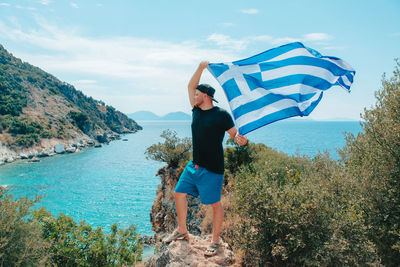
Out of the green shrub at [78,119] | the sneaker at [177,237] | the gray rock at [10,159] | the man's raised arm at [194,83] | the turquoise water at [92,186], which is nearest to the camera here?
the man's raised arm at [194,83]

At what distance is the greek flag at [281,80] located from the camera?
16.9ft

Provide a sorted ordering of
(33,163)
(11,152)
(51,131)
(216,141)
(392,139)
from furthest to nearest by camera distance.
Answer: (51,131)
(11,152)
(33,163)
(392,139)
(216,141)

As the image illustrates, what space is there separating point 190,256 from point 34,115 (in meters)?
91.5

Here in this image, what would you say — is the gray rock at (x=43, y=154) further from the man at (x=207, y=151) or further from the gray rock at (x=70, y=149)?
the man at (x=207, y=151)

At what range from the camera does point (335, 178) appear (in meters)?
5.35

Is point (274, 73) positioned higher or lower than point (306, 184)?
higher

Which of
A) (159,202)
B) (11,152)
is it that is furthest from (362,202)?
(11,152)

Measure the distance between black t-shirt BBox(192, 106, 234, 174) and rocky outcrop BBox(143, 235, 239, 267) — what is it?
1711 mm

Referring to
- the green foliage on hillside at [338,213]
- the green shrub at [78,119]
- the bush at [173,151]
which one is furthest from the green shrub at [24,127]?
the green foliage on hillside at [338,213]

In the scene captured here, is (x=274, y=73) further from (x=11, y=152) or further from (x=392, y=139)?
(x=11, y=152)

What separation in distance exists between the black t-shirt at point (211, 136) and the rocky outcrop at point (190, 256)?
1.71 m

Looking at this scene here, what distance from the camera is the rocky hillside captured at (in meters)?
64.8

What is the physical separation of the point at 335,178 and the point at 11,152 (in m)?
71.0

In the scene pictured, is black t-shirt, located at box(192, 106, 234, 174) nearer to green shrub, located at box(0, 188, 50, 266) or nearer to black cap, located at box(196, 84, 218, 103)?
black cap, located at box(196, 84, 218, 103)
